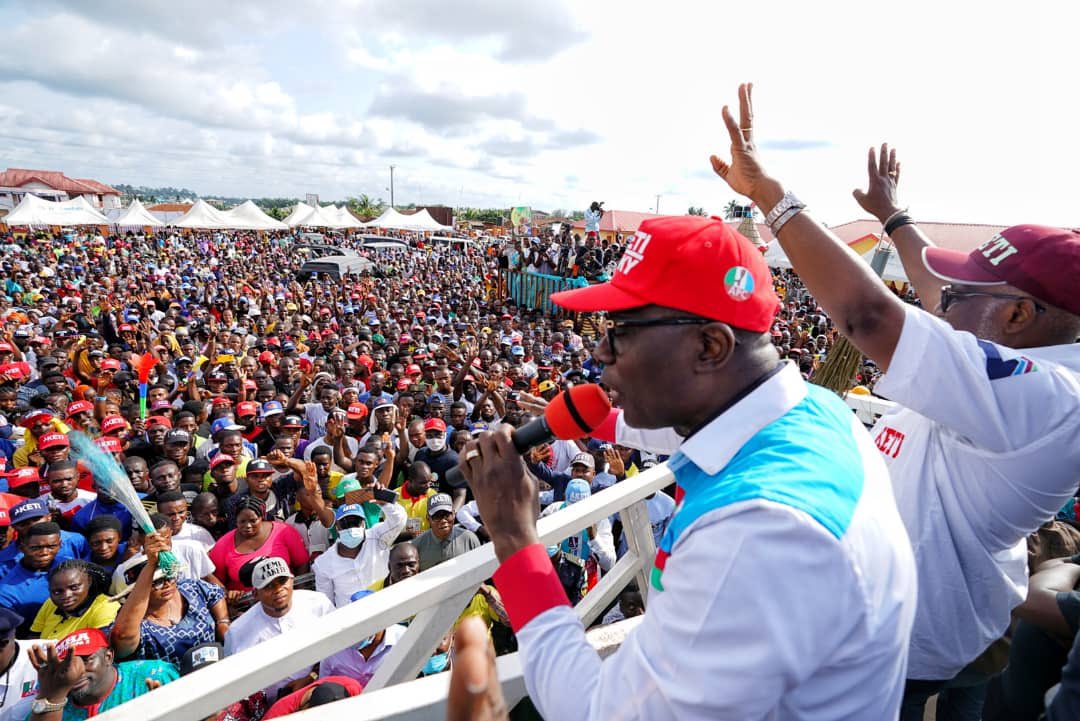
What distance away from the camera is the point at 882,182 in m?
2.08

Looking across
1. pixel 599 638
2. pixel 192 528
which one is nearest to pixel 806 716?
pixel 599 638

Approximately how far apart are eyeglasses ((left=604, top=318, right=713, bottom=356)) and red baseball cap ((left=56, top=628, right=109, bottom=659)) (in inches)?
130

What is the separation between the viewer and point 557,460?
6492 mm

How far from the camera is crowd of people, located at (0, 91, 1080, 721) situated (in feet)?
2.91

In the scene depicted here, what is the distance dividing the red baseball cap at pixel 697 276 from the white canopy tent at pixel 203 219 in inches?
1226

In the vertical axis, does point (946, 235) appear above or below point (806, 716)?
above

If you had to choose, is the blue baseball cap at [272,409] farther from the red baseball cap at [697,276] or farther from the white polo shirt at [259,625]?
the red baseball cap at [697,276]

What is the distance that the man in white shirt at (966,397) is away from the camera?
121cm

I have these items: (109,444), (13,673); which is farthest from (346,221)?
(13,673)

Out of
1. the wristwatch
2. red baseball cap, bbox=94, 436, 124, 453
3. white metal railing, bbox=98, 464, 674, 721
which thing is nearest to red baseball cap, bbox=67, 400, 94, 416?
red baseball cap, bbox=94, 436, 124, 453

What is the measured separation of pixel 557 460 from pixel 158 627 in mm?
3916

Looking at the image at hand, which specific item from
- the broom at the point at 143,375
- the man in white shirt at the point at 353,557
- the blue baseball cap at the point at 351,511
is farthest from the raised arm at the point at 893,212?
A: the broom at the point at 143,375

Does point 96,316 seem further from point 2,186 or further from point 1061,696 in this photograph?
point 2,186

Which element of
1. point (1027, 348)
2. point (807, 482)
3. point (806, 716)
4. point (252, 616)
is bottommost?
point (252, 616)
